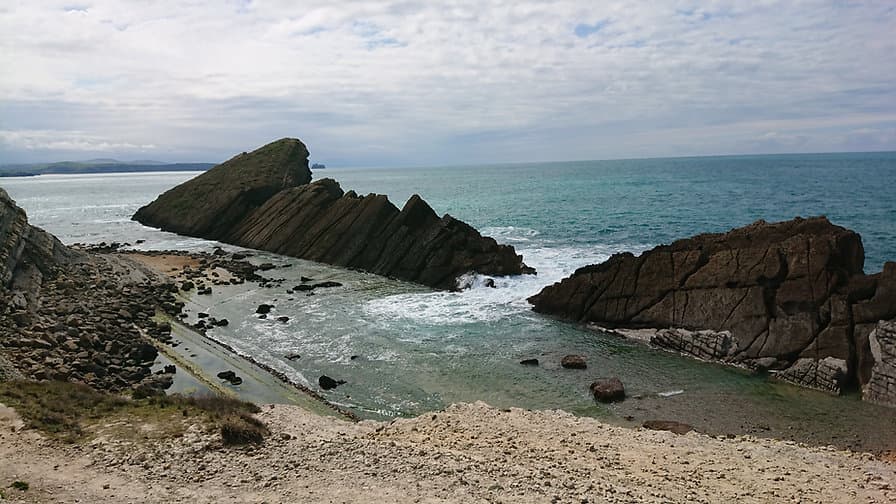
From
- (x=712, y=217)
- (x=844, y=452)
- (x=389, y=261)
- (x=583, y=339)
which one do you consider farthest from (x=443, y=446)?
(x=712, y=217)

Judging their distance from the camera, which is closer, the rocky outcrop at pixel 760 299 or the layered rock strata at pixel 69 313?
the layered rock strata at pixel 69 313

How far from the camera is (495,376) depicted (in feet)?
92.9

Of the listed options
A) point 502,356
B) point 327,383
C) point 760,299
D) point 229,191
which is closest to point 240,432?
point 327,383

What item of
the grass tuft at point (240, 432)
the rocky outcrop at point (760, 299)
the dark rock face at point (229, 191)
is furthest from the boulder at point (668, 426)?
the dark rock face at point (229, 191)

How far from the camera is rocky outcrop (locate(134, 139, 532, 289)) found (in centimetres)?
5103

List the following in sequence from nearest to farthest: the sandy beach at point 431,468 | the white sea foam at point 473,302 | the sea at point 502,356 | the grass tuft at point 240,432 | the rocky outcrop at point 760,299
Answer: the sandy beach at point 431,468
the grass tuft at point 240,432
the sea at point 502,356
the rocky outcrop at point 760,299
the white sea foam at point 473,302

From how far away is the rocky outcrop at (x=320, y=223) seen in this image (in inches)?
2009

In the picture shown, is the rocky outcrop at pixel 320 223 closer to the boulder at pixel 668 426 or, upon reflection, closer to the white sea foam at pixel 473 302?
the white sea foam at pixel 473 302

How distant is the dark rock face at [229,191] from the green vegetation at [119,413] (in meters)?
62.6

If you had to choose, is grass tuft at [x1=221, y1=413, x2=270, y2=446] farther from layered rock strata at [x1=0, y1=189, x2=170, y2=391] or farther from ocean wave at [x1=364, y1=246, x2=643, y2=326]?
ocean wave at [x1=364, y1=246, x2=643, y2=326]

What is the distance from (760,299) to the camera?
30.7 m

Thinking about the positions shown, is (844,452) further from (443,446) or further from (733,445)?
(443,446)

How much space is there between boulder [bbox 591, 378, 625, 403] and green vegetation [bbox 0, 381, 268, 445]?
563 inches

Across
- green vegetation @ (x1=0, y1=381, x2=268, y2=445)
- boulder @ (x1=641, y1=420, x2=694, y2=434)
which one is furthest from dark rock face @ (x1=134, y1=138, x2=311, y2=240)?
boulder @ (x1=641, y1=420, x2=694, y2=434)
